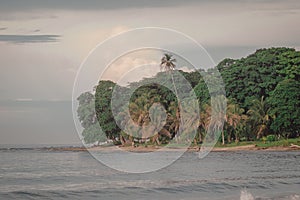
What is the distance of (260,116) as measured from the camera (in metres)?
62.9

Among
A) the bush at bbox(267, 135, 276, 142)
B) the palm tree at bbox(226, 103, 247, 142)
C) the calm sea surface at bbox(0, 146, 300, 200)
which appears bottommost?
the calm sea surface at bbox(0, 146, 300, 200)

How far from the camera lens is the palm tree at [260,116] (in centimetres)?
6262

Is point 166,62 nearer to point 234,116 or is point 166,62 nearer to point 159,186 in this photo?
point 234,116

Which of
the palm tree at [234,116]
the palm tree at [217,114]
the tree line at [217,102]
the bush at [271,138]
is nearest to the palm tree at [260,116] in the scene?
the tree line at [217,102]

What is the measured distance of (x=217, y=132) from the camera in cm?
6500

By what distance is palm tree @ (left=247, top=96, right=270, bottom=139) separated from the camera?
205 feet

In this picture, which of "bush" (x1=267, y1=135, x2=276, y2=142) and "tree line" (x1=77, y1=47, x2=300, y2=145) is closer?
"bush" (x1=267, y1=135, x2=276, y2=142)

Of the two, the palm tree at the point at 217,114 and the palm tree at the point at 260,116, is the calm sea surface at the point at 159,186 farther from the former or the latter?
the palm tree at the point at 260,116

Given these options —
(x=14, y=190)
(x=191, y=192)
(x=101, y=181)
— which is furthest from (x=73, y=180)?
(x=191, y=192)

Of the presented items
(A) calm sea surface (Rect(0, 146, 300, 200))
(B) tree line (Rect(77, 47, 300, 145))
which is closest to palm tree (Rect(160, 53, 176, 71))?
(B) tree line (Rect(77, 47, 300, 145))

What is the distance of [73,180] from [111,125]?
40.2 meters

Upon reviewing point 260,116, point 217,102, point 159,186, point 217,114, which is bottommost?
point 159,186

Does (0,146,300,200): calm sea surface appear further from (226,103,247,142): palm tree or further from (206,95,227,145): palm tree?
(206,95,227,145): palm tree

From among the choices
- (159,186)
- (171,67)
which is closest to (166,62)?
(171,67)
